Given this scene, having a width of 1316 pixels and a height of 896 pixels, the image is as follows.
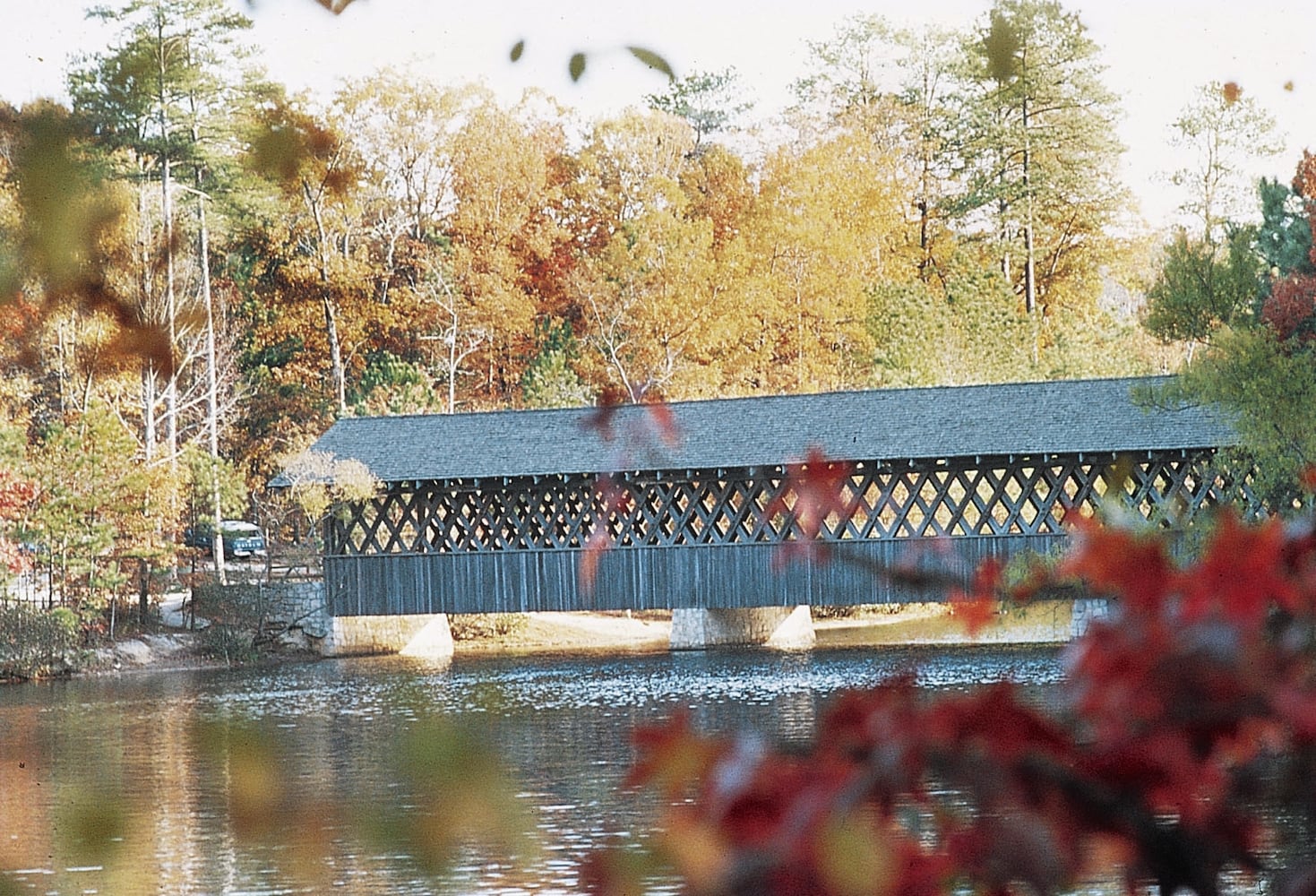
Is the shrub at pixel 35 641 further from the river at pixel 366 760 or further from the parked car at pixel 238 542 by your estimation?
the parked car at pixel 238 542

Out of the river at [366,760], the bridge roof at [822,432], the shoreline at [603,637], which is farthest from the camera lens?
the shoreline at [603,637]

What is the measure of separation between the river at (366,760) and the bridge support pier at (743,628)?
85cm

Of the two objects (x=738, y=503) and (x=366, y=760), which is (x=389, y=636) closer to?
(x=738, y=503)

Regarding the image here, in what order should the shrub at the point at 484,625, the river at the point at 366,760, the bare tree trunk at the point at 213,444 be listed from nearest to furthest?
1. the river at the point at 366,760
2. the bare tree trunk at the point at 213,444
3. the shrub at the point at 484,625

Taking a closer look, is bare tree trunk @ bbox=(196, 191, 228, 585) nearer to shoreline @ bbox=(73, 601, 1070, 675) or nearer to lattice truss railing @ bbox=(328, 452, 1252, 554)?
shoreline @ bbox=(73, 601, 1070, 675)

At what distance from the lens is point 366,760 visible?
1279 cm

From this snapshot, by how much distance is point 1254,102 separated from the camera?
3067 centimetres

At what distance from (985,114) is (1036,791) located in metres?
25.7

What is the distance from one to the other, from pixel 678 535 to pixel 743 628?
6.95 ft

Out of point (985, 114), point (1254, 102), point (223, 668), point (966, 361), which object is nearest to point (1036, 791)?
point (223, 668)

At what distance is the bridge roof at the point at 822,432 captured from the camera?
21484 mm

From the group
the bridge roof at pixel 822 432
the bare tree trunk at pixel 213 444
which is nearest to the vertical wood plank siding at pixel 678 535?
the bridge roof at pixel 822 432

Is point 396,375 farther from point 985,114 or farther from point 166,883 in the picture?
point 166,883

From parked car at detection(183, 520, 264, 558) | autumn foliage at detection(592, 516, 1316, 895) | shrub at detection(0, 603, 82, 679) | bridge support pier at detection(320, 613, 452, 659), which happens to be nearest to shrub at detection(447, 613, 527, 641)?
bridge support pier at detection(320, 613, 452, 659)
